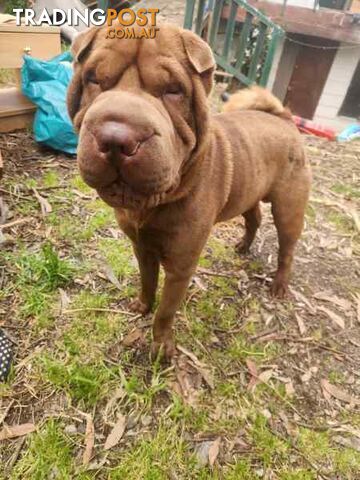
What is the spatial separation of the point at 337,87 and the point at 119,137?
31.8 ft

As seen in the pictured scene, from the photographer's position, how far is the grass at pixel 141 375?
6.13ft

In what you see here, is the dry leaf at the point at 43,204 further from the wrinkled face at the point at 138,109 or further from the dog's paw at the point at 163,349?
the wrinkled face at the point at 138,109

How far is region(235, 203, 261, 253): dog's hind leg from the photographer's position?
3.00m

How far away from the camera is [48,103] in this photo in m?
3.73

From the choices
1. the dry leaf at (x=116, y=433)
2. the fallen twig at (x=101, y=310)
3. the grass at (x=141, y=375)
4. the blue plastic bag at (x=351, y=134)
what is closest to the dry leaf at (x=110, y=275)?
the grass at (x=141, y=375)

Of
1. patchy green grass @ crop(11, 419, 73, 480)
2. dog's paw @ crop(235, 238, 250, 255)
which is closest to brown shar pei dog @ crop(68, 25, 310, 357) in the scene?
patchy green grass @ crop(11, 419, 73, 480)

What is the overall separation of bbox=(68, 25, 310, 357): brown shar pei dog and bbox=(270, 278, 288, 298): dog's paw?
76 centimetres

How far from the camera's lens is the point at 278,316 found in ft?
9.17

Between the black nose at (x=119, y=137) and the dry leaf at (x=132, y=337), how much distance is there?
1526 millimetres

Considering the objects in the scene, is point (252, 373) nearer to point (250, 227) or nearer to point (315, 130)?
point (250, 227)

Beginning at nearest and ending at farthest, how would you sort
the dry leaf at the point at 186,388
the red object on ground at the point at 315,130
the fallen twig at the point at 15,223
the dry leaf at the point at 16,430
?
the dry leaf at the point at 16,430, the dry leaf at the point at 186,388, the fallen twig at the point at 15,223, the red object on ground at the point at 315,130

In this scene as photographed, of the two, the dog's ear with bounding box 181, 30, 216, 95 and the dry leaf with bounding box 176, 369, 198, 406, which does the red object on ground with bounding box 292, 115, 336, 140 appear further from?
the dog's ear with bounding box 181, 30, 216, 95

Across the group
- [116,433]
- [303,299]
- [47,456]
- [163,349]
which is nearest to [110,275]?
[163,349]

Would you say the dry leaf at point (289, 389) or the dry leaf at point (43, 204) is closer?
the dry leaf at point (289, 389)
